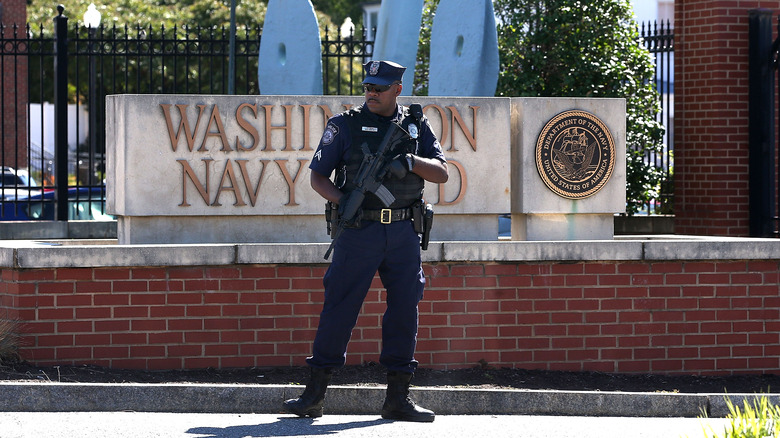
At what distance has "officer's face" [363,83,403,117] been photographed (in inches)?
234

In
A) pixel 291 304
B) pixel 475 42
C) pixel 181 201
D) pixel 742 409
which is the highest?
pixel 475 42

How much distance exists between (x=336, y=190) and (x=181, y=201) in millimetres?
2053

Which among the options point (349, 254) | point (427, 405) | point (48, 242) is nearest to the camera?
point (349, 254)

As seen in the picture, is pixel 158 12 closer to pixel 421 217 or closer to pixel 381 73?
pixel 381 73

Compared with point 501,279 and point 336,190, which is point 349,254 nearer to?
point 336,190

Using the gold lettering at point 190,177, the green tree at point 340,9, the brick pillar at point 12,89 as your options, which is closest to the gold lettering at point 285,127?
the gold lettering at point 190,177

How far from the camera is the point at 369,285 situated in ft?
19.5

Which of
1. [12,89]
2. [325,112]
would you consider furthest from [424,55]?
[12,89]

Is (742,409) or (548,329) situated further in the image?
(548,329)

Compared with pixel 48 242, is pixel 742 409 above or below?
below

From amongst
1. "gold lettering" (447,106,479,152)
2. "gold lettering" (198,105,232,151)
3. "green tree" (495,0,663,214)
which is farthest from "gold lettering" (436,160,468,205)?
"green tree" (495,0,663,214)

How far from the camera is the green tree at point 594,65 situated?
12.2m

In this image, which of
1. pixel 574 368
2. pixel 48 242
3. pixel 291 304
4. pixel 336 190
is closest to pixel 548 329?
pixel 574 368

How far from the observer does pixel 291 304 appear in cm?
A: 726
